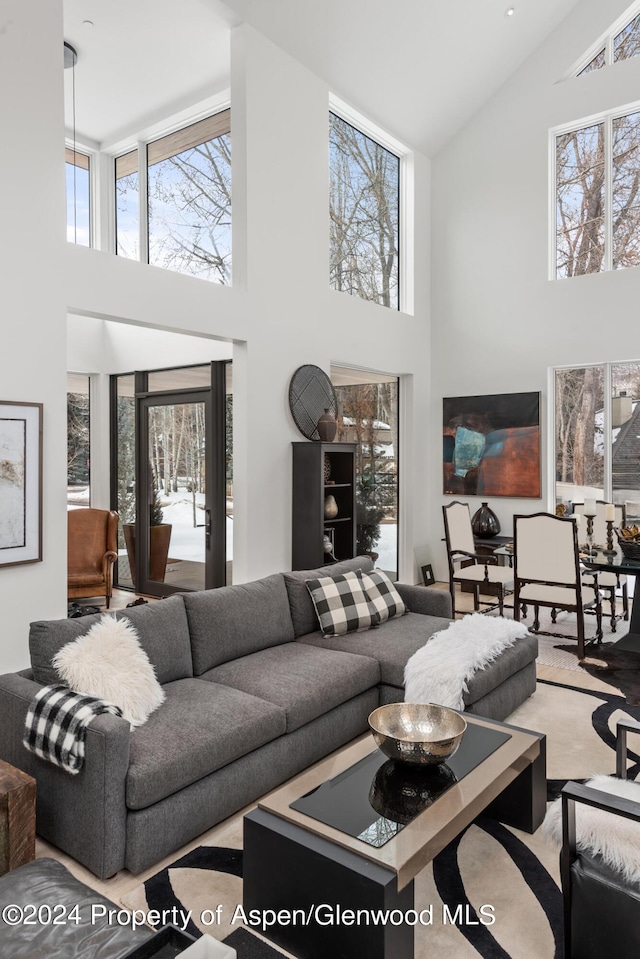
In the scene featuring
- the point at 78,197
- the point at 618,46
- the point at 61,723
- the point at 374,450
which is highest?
the point at 618,46

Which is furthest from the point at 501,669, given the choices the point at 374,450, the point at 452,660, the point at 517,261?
the point at 517,261

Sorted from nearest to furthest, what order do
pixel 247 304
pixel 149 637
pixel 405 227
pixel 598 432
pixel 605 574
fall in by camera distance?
pixel 149 637 → pixel 247 304 → pixel 605 574 → pixel 598 432 → pixel 405 227

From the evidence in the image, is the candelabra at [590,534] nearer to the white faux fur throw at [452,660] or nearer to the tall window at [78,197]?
the white faux fur throw at [452,660]

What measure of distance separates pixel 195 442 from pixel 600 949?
4871 mm

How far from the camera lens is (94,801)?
2.15 metres

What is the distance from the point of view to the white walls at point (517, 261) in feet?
19.9

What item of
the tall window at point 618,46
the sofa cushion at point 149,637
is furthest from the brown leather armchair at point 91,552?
the tall window at point 618,46

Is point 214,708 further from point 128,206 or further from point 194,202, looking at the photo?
point 128,206

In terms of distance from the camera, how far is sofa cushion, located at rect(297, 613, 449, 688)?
11.0ft

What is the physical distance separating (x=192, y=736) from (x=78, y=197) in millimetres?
5933

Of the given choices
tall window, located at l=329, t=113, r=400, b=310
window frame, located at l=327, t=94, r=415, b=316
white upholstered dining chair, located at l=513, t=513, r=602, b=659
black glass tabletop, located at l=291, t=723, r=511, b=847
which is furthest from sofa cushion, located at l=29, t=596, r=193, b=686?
window frame, located at l=327, t=94, r=415, b=316

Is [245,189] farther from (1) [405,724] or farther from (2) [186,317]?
(1) [405,724]

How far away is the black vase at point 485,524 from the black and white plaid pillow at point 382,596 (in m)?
2.61

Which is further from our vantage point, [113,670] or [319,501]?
[319,501]
